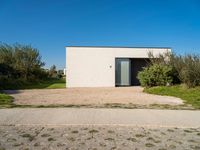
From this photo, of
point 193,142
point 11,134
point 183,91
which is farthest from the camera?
point 183,91

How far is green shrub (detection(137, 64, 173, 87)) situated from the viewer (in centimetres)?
1678

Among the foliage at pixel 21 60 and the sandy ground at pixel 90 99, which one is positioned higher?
the foliage at pixel 21 60

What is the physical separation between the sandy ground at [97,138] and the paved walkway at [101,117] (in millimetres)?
398

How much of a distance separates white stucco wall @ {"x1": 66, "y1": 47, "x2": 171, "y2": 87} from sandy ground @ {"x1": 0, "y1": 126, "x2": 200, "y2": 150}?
50.1 feet

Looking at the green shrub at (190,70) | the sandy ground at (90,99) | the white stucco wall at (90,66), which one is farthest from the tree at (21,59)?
the green shrub at (190,70)

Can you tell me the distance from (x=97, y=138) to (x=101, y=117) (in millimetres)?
1931

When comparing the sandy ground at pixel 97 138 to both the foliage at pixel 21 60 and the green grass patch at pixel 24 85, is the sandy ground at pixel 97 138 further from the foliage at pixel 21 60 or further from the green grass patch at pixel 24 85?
the foliage at pixel 21 60

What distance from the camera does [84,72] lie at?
21.0 meters

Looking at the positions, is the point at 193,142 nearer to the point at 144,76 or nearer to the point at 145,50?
the point at 144,76

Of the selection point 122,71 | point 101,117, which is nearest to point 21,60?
point 122,71

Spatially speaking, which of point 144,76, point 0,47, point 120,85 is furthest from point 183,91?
point 0,47

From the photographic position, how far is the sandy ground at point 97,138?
4.36 meters

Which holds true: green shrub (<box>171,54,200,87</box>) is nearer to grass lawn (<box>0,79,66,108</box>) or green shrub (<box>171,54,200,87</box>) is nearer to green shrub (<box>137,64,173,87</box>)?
green shrub (<box>137,64,173,87</box>)

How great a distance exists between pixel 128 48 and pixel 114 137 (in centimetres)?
1794
